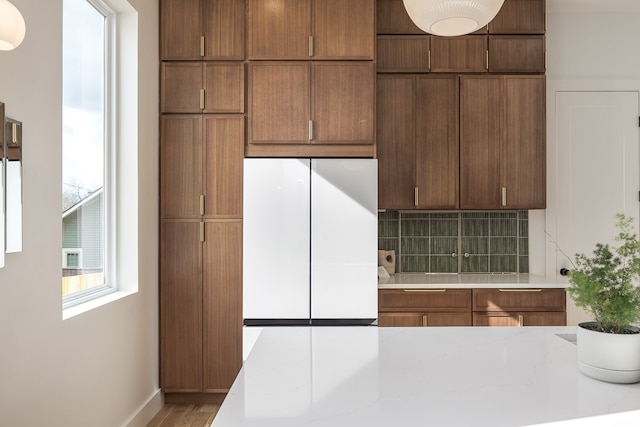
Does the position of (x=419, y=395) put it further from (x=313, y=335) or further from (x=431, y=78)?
(x=431, y=78)

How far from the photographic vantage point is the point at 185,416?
309 cm

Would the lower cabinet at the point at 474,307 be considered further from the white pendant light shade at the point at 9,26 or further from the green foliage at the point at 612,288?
the white pendant light shade at the point at 9,26

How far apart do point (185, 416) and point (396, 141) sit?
7.57 feet

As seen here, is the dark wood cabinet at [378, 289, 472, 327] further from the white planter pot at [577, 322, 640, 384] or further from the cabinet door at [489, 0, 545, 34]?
the white planter pot at [577, 322, 640, 384]

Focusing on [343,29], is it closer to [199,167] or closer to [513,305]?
[199,167]

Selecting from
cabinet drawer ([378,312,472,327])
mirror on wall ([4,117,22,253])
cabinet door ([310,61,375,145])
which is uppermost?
cabinet door ([310,61,375,145])

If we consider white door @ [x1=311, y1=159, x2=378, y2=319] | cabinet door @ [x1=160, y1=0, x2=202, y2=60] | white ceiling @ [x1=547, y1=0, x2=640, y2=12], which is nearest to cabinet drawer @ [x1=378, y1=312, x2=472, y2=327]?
white door @ [x1=311, y1=159, x2=378, y2=319]

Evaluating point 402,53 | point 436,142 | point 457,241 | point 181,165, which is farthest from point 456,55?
point 181,165

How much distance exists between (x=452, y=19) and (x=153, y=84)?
7.30 ft

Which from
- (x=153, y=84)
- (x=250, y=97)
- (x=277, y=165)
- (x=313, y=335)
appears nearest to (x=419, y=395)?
(x=313, y=335)

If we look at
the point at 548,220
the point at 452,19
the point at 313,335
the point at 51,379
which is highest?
the point at 452,19

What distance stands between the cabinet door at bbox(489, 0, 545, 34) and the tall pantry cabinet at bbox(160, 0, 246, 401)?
5.90 ft

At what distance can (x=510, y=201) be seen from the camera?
3.43 metres

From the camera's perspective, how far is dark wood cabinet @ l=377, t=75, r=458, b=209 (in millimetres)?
3451
